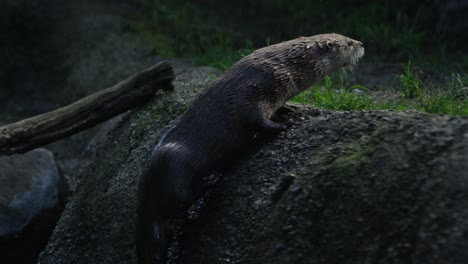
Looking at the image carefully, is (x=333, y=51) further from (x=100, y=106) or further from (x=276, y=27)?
(x=276, y=27)

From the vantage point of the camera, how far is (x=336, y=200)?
2342 millimetres

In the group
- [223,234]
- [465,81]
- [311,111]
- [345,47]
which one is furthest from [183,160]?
[465,81]

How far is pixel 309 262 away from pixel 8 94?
5088 mm

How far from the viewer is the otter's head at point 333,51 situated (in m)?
3.31

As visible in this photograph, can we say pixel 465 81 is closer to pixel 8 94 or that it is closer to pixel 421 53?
pixel 421 53

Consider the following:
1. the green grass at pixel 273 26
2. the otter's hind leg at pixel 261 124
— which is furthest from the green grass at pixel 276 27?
A: the otter's hind leg at pixel 261 124

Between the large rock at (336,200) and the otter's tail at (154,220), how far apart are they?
0.08 metres

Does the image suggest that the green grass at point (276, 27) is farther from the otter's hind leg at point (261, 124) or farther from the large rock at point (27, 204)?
the otter's hind leg at point (261, 124)

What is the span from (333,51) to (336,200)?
1.24 metres

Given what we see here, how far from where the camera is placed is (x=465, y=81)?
12.0 ft

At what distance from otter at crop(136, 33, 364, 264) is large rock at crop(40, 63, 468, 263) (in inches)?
4.1

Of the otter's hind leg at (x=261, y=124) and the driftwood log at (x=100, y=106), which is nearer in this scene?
the otter's hind leg at (x=261, y=124)

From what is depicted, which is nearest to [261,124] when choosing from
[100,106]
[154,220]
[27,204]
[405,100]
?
[154,220]

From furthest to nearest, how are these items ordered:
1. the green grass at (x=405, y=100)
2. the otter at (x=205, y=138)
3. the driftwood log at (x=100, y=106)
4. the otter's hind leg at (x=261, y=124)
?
the driftwood log at (x=100, y=106), the green grass at (x=405, y=100), the otter's hind leg at (x=261, y=124), the otter at (x=205, y=138)
